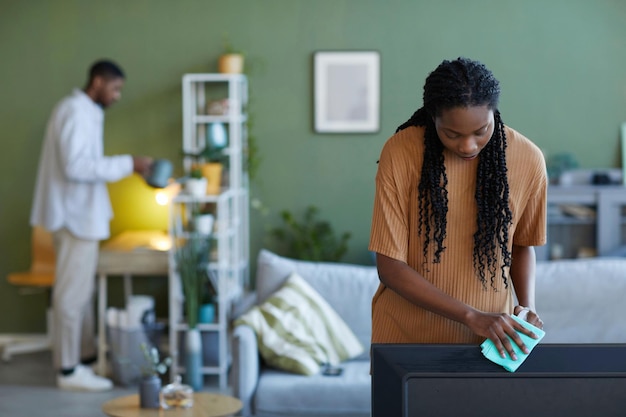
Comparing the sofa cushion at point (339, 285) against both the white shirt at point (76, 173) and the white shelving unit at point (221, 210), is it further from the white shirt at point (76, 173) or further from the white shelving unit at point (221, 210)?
the white shirt at point (76, 173)

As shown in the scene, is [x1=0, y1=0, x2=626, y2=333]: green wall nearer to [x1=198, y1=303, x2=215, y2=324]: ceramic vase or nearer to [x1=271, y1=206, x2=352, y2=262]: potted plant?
[x1=271, y1=206, x2=352, y2=262]: potted plant

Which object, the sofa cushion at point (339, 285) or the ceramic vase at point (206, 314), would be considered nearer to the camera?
the sofa cushion at point (339, 285)

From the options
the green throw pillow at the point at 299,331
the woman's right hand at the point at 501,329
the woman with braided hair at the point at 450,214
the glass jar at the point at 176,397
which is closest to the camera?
the woman's right hand at the point at 501,329

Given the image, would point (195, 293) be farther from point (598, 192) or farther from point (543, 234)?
point (543, 234)

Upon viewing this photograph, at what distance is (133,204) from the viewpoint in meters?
6.07

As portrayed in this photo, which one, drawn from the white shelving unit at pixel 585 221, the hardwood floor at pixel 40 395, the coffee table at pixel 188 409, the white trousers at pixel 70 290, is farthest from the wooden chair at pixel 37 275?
the white shelving unit at pixel 585 221

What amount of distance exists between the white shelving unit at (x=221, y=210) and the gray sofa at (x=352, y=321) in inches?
26.6

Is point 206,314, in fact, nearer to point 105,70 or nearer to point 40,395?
point 40,395

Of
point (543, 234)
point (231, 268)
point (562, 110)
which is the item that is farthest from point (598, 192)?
point (543, 234)

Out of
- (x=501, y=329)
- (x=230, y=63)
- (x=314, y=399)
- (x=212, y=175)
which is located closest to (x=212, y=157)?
(x=212, y=175)

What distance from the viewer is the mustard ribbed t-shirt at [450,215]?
73.0 inches

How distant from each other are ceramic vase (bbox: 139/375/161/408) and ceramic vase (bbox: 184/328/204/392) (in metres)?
1.27

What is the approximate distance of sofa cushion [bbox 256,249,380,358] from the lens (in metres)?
4.52

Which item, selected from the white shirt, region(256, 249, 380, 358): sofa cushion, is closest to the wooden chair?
the white shirt
